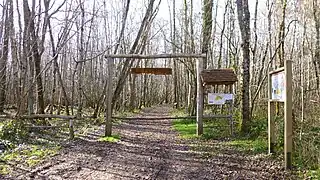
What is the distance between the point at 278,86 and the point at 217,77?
4716 millimetres

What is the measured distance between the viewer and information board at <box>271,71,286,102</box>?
7006mm

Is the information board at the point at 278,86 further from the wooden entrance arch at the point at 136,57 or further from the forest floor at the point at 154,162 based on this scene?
the wooden entrance arch at the point at 136,57

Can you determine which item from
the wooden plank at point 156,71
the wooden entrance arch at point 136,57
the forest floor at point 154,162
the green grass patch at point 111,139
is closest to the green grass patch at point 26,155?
the forest floor at point 154,162

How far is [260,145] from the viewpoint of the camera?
30.9 ft

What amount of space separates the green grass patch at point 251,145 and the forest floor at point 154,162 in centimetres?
32

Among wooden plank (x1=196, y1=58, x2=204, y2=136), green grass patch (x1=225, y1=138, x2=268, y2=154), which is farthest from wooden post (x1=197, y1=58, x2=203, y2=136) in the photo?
green grass patch (x1=225, y1=138, x2=268, y2=154)

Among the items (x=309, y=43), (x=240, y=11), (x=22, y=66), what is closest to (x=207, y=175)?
(x=240, y=11)

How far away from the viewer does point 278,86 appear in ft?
24.3

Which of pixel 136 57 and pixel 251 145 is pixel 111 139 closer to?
pixel 136 57

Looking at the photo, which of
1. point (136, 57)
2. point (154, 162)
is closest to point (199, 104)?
point (136, 57)

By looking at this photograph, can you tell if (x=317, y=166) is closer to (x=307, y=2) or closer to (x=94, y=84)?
(x=307, y=2)

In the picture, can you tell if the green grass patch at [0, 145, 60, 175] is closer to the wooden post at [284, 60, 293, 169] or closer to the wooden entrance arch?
the wooden entrance arch

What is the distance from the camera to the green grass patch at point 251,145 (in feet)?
29.3

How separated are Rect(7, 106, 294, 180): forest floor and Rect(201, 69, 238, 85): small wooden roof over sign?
227cm
